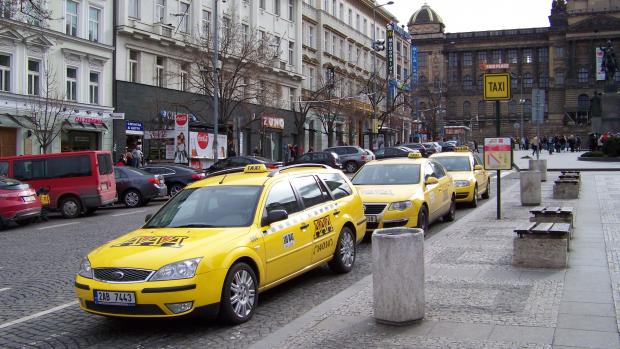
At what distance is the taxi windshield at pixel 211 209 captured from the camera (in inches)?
285

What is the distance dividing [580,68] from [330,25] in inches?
3043

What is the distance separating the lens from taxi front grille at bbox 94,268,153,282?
19.7 ft

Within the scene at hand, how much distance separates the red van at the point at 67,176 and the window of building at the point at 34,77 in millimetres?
13449

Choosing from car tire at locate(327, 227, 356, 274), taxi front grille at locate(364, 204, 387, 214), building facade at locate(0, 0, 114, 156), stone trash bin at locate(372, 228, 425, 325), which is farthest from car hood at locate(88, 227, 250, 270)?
building facade at locate(0, 0, 114, 156)

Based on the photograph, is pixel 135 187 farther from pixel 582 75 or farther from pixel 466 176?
pixel 582 75

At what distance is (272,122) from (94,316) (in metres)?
43.9

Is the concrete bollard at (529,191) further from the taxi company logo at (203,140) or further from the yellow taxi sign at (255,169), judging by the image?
the taxi company logo at (203,140)

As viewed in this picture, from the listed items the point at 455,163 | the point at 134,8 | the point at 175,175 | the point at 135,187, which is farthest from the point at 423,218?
the point at 134,8

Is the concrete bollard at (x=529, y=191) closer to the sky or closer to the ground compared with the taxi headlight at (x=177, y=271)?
closer to the sky

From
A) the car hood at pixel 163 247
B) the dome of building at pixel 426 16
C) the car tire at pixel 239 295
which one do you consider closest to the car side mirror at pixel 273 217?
the car hood at pixel 163 247

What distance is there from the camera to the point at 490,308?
665cm

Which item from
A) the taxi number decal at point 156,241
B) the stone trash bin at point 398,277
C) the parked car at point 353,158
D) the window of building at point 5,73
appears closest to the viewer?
the stone trash bin at point 398,277

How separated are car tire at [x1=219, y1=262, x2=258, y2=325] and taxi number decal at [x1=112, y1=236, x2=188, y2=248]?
2.08ft

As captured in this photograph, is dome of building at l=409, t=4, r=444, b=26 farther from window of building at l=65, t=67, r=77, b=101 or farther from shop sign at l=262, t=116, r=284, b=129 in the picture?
window of building at l=65, t=67, r=77, b=101
